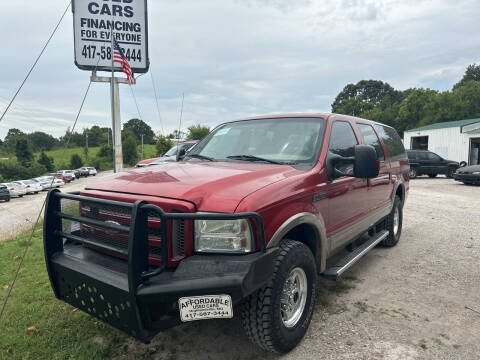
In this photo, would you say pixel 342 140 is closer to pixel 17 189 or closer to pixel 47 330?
pixel 47 330

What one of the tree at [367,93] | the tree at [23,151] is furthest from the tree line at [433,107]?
the tree at [23,151]

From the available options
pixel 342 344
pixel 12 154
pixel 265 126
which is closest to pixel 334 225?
pixel 342 344

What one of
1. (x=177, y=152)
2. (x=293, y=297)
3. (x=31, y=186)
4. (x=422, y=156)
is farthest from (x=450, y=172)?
(x=31, y=186)

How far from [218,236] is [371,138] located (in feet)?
10.4

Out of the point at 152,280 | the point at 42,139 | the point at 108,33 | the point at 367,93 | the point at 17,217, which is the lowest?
the point at 17,217

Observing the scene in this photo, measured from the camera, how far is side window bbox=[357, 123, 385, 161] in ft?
14.1

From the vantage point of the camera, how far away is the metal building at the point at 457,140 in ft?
81.5

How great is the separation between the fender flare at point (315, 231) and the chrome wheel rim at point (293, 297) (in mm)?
318

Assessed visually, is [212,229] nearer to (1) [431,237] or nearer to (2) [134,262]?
(2) [134,262]

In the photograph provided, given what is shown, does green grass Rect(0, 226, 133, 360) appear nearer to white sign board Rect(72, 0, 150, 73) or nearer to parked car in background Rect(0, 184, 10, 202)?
white sign board Rect(72, 0, 150, 73)

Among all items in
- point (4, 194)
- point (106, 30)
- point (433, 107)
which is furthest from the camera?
point (433, 107)

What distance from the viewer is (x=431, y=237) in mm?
6070

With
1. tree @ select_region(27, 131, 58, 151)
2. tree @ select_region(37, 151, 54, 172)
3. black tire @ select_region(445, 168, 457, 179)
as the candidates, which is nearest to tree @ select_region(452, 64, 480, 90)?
black tire @ select_region(445, 168, 457, 179)

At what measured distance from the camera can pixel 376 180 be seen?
14.1ft
